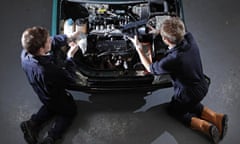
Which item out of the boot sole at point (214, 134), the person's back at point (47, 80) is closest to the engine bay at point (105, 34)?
the person's back at point (47, 80)

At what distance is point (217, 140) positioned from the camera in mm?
3367

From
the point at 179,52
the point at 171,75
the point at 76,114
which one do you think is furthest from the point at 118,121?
the point at 179,52

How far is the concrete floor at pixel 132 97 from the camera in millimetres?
3467

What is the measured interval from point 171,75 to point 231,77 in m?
0.89

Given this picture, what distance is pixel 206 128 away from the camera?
132 inches

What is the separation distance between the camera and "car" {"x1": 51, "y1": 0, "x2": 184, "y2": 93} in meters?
3.44

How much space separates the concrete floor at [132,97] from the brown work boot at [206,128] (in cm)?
9

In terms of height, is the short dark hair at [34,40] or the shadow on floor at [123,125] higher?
the short dark hair at [34,40]

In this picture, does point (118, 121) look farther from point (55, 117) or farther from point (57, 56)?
point (57, 56)

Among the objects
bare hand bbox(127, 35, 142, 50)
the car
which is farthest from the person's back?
bare hand bbox(127, 35, 142, 50)

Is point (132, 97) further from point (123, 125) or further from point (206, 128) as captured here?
point (206, 128)

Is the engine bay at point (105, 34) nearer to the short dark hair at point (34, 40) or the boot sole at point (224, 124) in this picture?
the short dark hair at point (34, 40)

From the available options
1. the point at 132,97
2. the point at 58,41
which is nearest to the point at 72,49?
the point at 58,41

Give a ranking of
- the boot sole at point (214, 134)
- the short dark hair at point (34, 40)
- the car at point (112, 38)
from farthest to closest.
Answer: the car at point (112, 38) < the boot sole at point (214, 134) < the short dark hair at point (34, 40)
